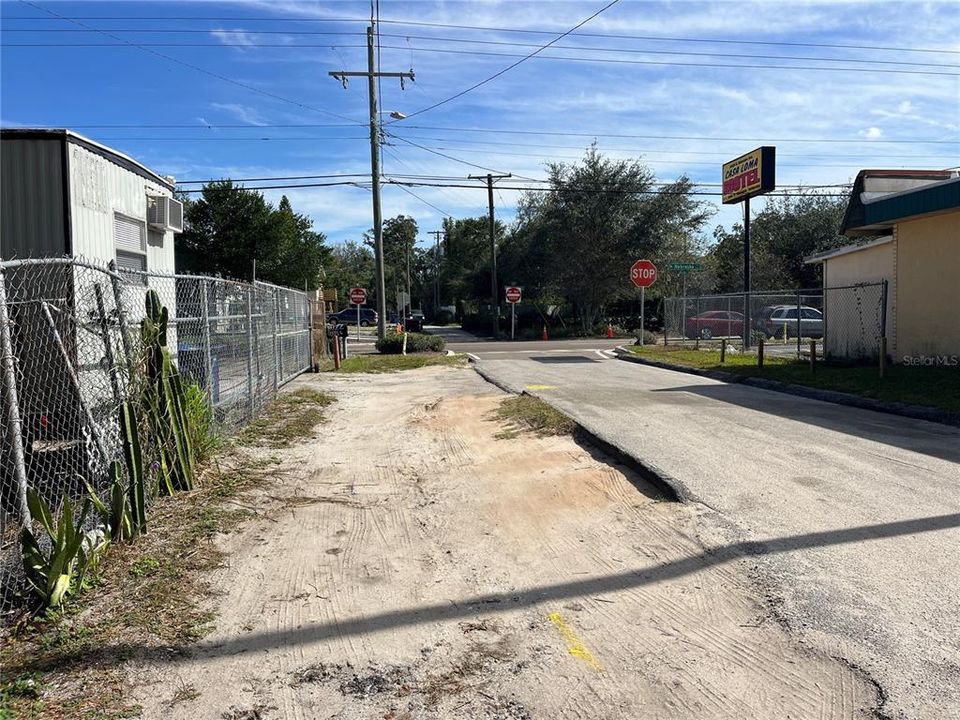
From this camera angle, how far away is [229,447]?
27.9ft

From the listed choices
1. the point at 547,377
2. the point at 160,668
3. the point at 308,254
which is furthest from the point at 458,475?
the point at 308,254

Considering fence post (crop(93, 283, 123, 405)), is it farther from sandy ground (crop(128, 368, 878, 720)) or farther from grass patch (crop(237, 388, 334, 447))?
grass patch (crop(237, 388, 334, 447))

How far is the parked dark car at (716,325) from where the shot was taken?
30125mm

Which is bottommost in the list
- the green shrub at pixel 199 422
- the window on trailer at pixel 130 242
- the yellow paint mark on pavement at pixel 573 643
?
the yellow paint mark on pavement at pixel 573 643

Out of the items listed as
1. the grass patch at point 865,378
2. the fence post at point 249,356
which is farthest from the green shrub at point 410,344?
the fence post at point 249,356

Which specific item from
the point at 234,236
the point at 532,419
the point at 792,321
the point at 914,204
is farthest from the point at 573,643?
the point at 234,236

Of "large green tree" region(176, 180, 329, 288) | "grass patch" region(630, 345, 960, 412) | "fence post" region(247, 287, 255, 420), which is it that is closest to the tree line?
"large green tree" region(176, 180, 329, 288)

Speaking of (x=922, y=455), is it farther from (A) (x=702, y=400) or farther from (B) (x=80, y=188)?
(B) (x=80, y=188)

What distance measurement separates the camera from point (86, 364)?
216 inches

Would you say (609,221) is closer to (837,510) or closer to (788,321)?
(788,321)

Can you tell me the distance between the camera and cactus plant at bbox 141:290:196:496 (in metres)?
6.03

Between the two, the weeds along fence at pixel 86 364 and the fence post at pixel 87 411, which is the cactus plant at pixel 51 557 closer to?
the weeds along fence at pixel 86 364

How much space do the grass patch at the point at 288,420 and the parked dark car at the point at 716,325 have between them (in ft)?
63.9

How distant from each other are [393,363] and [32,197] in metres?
15.5
